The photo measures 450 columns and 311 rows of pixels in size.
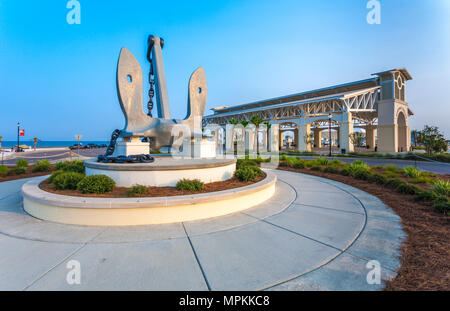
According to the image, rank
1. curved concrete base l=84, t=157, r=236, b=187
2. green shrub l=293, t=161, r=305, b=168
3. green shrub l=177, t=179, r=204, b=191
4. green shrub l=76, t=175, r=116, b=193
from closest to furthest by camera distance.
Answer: green shrub l=76, t=175, r=116, b=193, green shrub l=177, t=179, r=204, b=191, curved concrete base l=84, t=157, r=236, b=187, green shrub l=293, t=161, r=305, b=168

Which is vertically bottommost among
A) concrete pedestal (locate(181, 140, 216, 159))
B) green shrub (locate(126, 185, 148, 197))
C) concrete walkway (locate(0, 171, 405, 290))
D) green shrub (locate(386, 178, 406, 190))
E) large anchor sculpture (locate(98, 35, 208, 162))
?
concrete walkway (locate(0, 171, 405, 290))

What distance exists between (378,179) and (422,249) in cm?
Result: 707

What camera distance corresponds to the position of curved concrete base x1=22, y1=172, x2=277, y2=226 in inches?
199

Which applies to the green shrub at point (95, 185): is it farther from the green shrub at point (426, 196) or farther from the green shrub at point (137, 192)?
the green shrub at point (426, 196)

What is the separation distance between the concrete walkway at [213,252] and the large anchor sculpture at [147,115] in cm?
434

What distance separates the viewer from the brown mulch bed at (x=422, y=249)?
2898 millimetres

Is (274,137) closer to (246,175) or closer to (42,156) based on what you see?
(246,175)

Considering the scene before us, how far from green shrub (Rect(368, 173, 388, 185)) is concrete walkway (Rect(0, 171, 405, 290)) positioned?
4377 millimetres

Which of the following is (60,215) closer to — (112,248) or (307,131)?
(112,248)

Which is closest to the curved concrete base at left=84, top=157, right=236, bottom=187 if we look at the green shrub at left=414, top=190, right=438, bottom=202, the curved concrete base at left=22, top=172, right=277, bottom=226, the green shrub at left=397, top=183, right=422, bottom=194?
the curved concrete base at left=22, top=172, right=277, bottom=226

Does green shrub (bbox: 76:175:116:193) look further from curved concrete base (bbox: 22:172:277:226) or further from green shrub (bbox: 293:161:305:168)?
green shrub (bbox: 293:161:305:168)

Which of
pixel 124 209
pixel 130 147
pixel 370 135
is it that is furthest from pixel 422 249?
pixel 370 135

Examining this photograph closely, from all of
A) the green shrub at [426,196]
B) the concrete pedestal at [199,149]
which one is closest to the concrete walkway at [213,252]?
the green shrub at [426,196]
